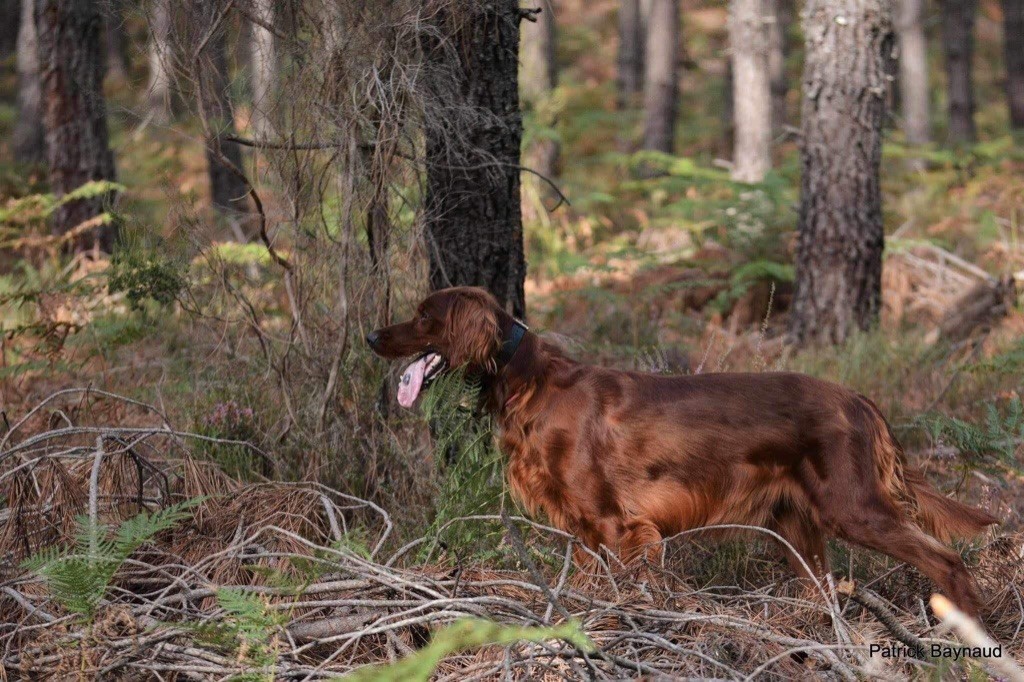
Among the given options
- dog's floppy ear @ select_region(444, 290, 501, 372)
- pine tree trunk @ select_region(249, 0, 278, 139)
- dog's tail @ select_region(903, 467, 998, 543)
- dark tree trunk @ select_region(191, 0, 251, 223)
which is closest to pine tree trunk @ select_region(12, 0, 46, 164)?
dark tree trunk @ select_region(191, 0, 251, 223)

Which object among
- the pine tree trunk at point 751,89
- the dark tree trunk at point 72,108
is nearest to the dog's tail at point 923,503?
the dark tree trunk at point 72,108

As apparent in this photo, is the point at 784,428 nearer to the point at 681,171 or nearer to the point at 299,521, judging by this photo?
the point at 299,521

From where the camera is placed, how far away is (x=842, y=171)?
6.92 metres

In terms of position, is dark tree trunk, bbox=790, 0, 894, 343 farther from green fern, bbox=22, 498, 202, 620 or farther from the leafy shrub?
green fern, bbox=22, 498, 202, 620

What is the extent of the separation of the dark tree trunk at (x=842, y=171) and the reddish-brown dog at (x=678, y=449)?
338 centimetres

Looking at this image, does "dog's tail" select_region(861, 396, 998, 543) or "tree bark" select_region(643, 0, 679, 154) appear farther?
"tree bark" select_region(643, 0, 679, 154)

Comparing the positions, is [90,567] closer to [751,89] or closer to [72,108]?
[72,108]

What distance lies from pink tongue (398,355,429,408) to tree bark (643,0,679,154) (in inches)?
468

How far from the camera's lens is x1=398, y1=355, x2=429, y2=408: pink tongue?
12.5 ft

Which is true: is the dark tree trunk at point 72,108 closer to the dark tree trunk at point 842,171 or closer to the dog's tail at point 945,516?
the dark tree trunk at point 842,171

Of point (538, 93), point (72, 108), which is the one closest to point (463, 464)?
point (72, 108)

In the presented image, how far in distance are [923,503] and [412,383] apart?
6.23ft

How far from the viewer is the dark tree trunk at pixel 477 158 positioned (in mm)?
4316

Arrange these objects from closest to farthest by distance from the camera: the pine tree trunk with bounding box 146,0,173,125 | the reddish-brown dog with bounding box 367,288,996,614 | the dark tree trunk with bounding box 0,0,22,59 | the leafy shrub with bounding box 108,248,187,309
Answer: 1. the reddish-brown dog with bounding box 367,288,996,614
2. the pine tree trunk with bounding box 146,0,173,125
3. the leafy shrub with bounding box 108,248,187,309
4. the dark tree trunk with bounding box 0,0,22,59
